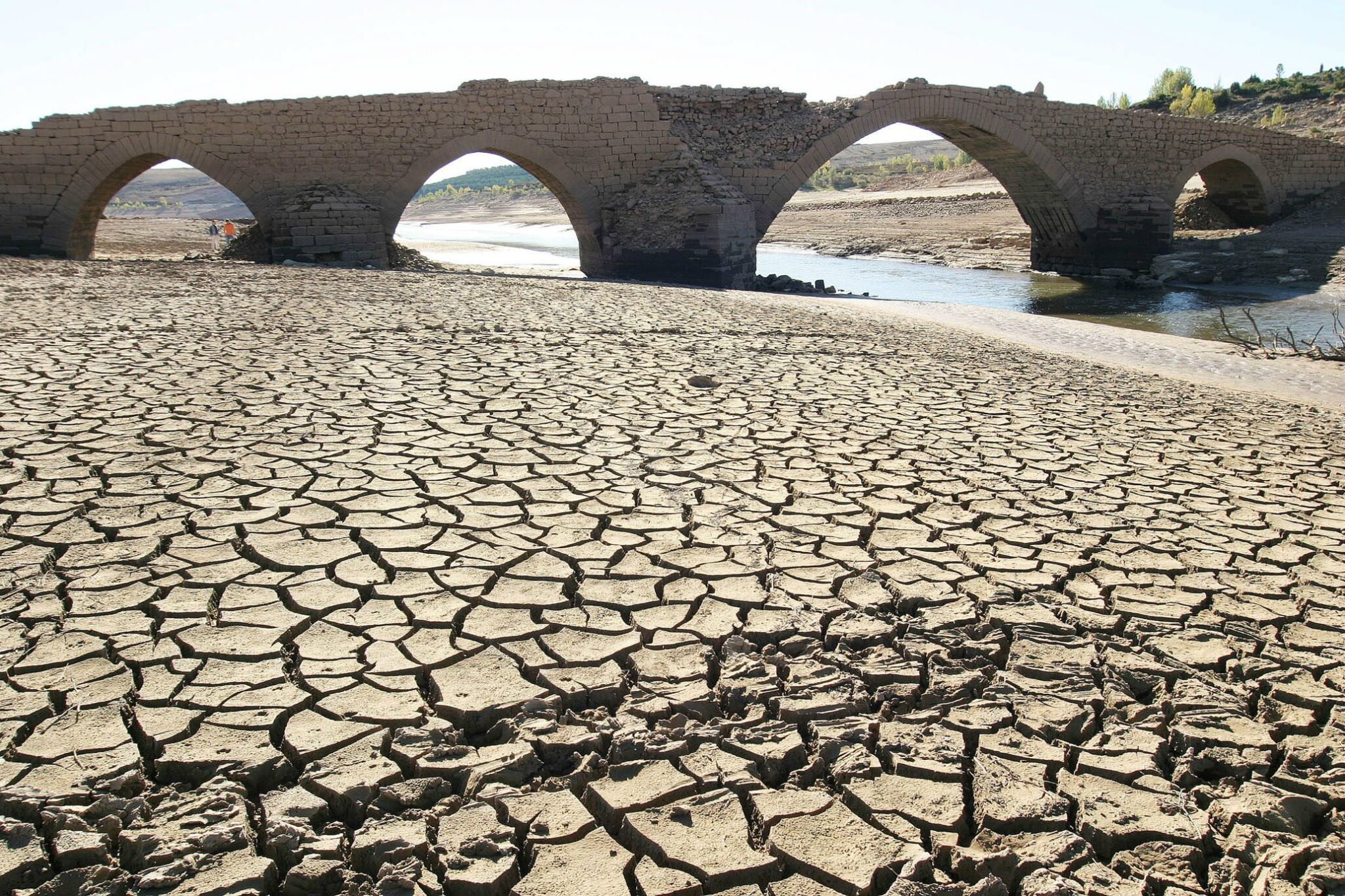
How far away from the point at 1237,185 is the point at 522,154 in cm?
1820

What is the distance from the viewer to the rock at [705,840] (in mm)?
1716

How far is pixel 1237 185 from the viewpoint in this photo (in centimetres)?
2302

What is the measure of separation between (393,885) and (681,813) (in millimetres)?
557

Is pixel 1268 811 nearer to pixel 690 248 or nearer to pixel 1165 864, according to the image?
pixel 1165 864

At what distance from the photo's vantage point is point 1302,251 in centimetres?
1888

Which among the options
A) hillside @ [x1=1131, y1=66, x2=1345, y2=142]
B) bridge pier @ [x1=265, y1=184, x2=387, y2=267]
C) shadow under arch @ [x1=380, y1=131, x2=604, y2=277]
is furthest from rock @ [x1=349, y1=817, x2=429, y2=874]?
hillside @ [x1=1131, y1=66, x2=1345, y2=142]

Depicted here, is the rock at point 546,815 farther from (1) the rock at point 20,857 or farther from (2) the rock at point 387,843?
(1) the rock at point 20,857

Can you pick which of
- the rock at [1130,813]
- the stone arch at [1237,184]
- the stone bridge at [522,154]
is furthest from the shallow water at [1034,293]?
the rock at [1130,813]

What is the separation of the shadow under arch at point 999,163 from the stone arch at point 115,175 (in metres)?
8.59

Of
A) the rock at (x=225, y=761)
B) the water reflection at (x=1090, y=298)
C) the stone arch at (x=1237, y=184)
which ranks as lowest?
the rock at (x=225, y=761)

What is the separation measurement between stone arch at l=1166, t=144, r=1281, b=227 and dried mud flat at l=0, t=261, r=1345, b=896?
1867 cm

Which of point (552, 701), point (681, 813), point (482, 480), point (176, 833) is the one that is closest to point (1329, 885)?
point (681, 813)

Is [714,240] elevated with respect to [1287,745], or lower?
elevated

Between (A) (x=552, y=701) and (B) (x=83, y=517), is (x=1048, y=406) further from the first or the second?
(B) (x=83, y=517)
